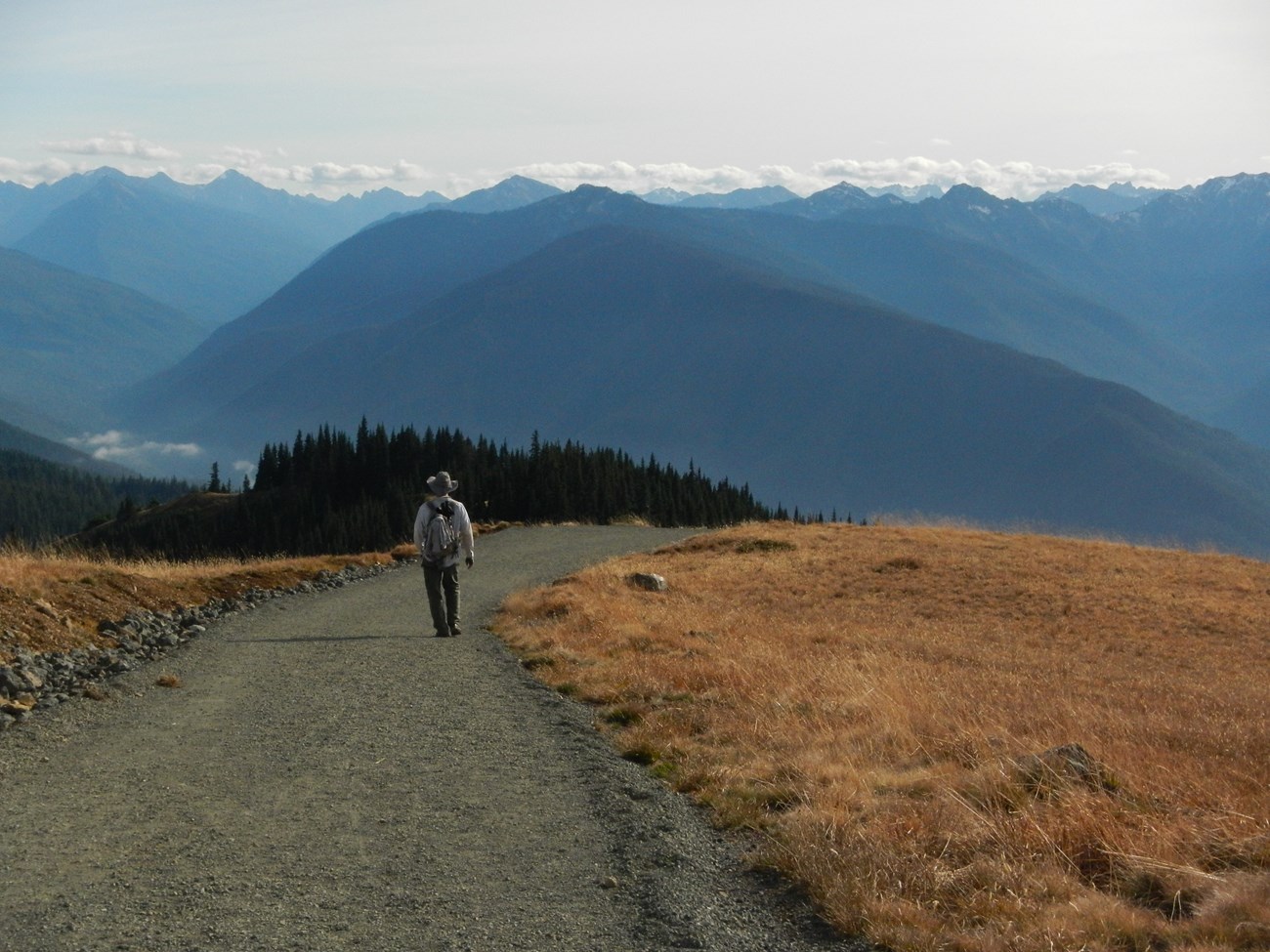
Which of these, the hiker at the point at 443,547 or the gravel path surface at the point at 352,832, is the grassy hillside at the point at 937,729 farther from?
the hiker at the point at 443,547

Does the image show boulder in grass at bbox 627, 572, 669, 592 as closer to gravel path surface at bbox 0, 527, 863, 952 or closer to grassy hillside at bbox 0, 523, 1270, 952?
grassy hillside at bbox 0, 523, 1270, 952

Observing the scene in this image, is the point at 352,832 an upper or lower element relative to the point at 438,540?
lower

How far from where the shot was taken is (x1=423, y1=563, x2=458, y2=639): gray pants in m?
20.5

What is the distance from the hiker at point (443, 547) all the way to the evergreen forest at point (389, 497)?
43767 mm

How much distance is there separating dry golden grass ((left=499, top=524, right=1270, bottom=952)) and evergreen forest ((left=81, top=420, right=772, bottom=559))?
41.4m

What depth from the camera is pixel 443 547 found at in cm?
2098

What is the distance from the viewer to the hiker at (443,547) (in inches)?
816

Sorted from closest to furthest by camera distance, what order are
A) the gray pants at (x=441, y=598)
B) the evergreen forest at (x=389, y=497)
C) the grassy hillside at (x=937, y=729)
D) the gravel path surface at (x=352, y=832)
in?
the gravel path surface at (x=352, y=832), the grassy hillside at (x=937, y=729), the gray pants at (x=441, y=598), the evergreen forest at (x=389, y=497)

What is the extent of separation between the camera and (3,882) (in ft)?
24.9

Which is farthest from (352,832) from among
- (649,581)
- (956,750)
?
(649,581)

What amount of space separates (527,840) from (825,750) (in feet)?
12.0

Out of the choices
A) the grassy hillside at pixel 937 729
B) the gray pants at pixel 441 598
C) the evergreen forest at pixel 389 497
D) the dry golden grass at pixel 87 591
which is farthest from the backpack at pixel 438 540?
→ the evergreen forest at pixel 389 497

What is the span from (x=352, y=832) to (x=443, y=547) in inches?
480

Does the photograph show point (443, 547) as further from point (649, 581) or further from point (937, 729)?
point (937, 729)
